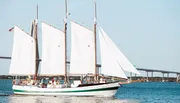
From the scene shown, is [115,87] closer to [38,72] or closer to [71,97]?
[71,97]

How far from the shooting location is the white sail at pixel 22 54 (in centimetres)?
6788

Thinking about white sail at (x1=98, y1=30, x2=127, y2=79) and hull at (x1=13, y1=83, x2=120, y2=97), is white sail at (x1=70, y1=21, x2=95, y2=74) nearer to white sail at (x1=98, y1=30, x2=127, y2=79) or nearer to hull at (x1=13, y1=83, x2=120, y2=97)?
white sail at (x1=98, y1=30, x2=127, y2=79)

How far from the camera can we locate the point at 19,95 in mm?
67938

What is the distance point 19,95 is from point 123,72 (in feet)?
60.4

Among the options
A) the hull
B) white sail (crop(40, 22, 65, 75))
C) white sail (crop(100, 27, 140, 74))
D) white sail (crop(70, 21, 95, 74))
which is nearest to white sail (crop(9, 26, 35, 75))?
white sail (crop(40, 22, 65, 75))

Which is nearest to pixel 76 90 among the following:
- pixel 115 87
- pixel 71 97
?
pixel 71 97

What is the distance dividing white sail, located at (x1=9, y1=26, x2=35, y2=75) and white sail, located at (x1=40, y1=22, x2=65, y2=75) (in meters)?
2.64

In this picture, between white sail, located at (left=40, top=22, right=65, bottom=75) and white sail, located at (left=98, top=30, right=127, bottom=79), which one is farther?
white sail, located at (left=40, top=22, right=65, bottom=75)

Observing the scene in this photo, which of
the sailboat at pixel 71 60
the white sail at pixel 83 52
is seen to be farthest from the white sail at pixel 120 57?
the white sail at pixel 83 52

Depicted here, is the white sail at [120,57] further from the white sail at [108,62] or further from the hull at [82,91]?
the hull at [82,91]

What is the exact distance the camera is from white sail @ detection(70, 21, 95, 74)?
63.7m

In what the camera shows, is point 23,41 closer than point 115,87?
No

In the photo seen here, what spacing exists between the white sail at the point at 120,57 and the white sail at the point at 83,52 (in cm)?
326

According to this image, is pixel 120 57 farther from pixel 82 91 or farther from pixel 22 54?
pixel 22 54
